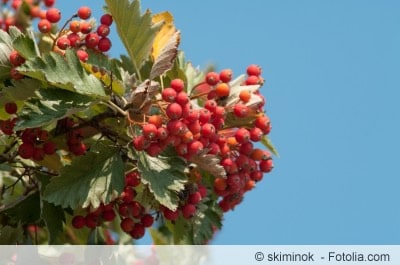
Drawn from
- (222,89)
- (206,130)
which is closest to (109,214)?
(206,130)

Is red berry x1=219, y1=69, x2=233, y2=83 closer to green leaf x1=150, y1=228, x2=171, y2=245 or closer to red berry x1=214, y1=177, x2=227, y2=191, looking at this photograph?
red berry x1=214, y1=177, x2=227, y2=191

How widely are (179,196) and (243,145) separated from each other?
0.44 metres

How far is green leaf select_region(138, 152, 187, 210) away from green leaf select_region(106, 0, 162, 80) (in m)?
0.52

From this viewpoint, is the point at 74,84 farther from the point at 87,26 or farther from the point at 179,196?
the point at 179,196

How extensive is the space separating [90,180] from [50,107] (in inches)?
16.6

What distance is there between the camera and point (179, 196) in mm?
4266

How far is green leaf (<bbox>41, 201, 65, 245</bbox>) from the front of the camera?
14.0ft

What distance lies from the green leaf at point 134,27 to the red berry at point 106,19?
11 cm

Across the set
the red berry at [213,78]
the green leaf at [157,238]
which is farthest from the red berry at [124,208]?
the green leaf at [157,238]

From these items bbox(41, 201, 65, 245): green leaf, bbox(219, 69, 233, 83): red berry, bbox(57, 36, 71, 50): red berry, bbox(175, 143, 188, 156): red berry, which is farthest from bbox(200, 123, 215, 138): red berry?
bbox(41, 201, 65, 245): green leaf

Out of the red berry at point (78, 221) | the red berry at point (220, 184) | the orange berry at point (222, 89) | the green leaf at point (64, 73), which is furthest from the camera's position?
the red berry at point (220, 184)

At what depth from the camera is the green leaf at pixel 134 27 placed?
162 inches

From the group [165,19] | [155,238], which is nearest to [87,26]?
[165,19]

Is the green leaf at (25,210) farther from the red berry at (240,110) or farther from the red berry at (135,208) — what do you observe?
the red berry at (240,110)
